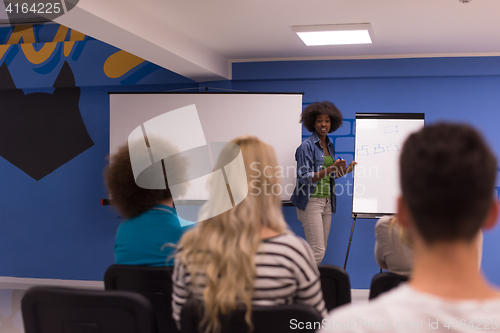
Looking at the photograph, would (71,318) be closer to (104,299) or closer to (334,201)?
(104,299)

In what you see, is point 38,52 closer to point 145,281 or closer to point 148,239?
point 148,239

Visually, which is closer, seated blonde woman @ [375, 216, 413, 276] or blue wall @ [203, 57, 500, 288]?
seated blonde woman @ [375, 216, 413, 276]

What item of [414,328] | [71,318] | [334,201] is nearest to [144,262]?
[71,318]

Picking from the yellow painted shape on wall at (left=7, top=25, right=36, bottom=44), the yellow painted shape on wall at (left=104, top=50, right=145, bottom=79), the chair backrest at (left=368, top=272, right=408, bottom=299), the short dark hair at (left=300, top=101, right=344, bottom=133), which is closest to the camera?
the chair backrest at (left=368, top=272, right=408, bottom=299)

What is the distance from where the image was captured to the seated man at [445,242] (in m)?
0.49

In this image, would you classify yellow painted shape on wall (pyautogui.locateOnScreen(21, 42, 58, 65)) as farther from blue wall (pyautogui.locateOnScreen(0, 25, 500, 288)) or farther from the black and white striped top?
the black and white striped top

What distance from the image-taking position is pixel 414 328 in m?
0.50

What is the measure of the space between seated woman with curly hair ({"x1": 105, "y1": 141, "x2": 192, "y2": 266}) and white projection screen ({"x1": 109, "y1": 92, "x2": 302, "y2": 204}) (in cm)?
203

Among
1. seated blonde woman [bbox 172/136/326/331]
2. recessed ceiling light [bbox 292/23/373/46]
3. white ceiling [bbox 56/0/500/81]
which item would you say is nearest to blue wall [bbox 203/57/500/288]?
white ceiling [bbox 56/0/500/81]

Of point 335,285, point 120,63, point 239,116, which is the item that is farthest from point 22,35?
point 335,285

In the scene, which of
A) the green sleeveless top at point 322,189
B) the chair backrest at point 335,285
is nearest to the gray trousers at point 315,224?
the green sleeveless top at point 322,189

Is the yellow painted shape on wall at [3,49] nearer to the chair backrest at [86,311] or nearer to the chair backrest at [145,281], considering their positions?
the chair backrest at [145,281]

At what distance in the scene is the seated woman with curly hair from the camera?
144cm

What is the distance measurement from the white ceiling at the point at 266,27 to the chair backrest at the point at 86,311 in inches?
62.9
